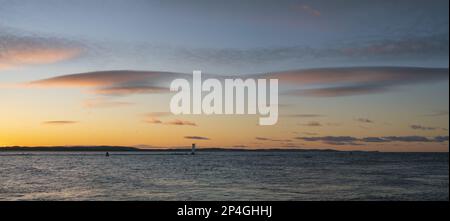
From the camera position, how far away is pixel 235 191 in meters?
35.1

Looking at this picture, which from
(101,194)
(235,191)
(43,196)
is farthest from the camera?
(235,191)
